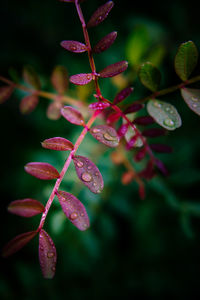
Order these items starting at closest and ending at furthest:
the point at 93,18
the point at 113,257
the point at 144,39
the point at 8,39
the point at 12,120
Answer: the point at 93,18, the point at 144,39, the point at 113,257, the point at 8,39, the point at 12,120

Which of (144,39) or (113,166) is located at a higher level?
(144,39)

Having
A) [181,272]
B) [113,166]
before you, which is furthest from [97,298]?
[113,166]

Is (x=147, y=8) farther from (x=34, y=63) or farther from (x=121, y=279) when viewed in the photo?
(x=121, y=279)

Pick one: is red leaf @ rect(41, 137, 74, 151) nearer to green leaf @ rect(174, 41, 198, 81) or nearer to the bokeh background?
green leaf @ rect(174, 41, 198, 81)

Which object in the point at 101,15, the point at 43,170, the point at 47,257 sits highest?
the point at 101,15

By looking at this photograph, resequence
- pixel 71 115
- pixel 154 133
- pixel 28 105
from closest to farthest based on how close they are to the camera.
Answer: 1. pixel 71 115
2. pixel 154 133
3. pixel 28 105

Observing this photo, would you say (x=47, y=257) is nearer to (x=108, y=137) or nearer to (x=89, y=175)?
(x=89, y=175)

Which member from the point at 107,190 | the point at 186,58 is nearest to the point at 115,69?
the point at 186,58

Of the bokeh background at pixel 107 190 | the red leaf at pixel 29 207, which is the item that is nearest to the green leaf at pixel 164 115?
the red leaf at pixel 29 207
